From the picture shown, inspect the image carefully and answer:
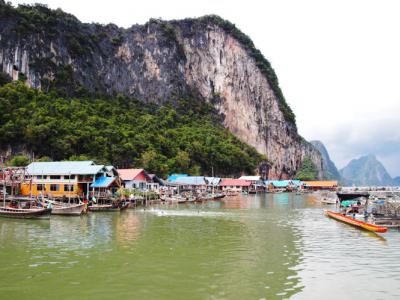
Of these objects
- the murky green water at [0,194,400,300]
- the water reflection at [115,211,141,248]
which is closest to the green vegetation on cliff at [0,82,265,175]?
the water reflection at [115,211,141,248]

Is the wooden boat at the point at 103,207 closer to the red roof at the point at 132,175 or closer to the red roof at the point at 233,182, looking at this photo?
the red roof at the point at 132,175

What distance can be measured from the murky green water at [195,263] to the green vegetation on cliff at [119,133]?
54.4 m

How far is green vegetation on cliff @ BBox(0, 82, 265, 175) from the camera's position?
87938 mm

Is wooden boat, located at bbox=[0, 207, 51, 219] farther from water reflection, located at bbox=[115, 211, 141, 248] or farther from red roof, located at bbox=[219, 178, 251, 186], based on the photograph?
red roof, located at bbox=[219, 178, 251, 186]

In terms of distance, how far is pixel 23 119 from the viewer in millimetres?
88062

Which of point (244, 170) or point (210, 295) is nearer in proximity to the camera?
point (210, 295)

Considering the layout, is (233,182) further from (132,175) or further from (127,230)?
(127,230)

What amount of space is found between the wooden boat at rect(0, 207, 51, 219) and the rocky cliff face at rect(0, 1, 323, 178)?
83204 millimetres

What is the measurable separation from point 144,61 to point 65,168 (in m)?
116

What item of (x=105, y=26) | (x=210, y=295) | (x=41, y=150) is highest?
(x=105, y=26)

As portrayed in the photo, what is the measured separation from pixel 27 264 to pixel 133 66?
151054mm

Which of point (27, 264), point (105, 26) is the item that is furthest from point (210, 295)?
point (105, 26)

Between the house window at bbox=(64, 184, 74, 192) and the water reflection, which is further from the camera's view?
the house window at bbox=(64, 184, 74, 192)

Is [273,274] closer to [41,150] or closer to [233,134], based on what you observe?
[41,150]
